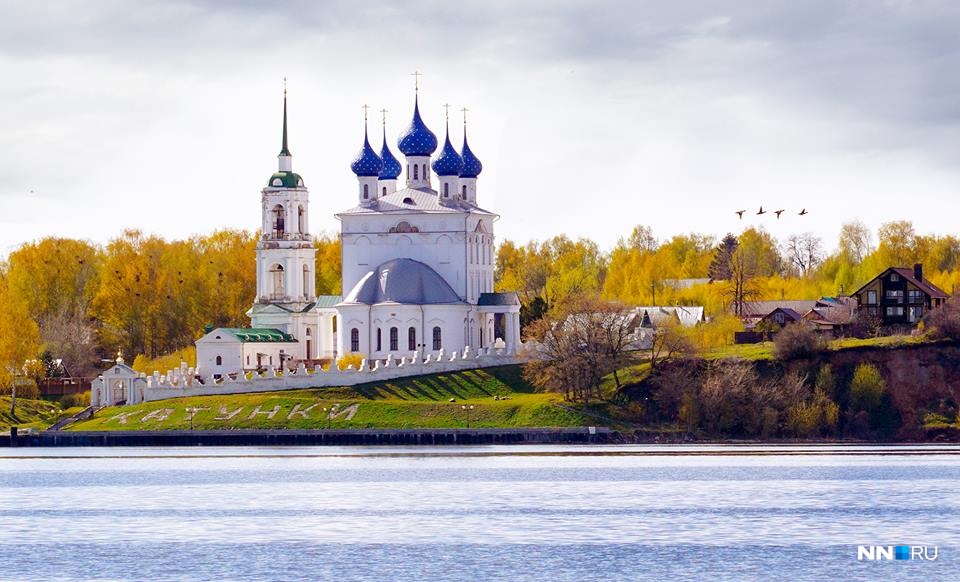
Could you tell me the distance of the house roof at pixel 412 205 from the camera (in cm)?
12019

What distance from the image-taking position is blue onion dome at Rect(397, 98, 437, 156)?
12356cm

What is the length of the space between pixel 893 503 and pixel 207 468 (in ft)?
99.4

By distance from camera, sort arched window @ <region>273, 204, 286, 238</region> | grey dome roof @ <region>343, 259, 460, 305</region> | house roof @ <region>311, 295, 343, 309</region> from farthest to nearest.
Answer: arched window @ <region>273, 204, 286, 238</region> → house roof @ <region>311, 295, 343, 309</region> → grey dome roof @ <region>343, 259, 460, 305</region>

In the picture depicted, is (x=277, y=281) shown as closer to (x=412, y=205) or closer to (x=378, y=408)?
(x=412, y=205)

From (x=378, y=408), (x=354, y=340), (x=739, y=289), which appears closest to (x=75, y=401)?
(x=354, y=340)

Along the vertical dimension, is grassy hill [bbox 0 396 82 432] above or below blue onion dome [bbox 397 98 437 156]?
below

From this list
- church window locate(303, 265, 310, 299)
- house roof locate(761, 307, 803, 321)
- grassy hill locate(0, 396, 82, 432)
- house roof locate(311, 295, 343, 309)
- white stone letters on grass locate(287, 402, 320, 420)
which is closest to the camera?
white stone letters on grass locate(287, 402, 320, 420)

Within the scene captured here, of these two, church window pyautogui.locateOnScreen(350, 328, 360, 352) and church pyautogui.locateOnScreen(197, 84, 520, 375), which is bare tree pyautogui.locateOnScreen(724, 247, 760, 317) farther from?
church window pyautogui.locateOnScreen(350, 328, 360, 352)

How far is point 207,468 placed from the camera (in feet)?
277

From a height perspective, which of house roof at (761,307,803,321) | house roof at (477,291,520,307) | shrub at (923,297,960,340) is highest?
house roof at (477,291,520,307)

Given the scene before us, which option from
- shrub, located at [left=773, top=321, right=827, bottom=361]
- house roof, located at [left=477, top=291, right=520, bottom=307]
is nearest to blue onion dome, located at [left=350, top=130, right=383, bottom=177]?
house roof, located at [left=477, top=291, right=520, bottom=307]

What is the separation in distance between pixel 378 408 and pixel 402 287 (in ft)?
50.2

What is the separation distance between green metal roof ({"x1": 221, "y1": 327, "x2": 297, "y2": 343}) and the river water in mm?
26302

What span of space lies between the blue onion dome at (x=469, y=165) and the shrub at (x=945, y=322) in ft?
95.7
